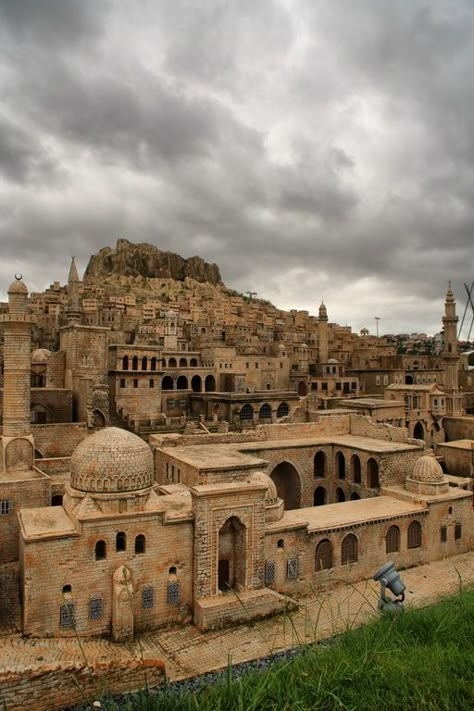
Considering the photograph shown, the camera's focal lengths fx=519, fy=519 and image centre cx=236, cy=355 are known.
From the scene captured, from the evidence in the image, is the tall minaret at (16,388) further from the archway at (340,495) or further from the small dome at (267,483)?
the archway at (340,495)

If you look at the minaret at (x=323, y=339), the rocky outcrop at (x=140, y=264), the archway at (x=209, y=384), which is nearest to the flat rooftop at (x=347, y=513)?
the archway at (x=209, y=384)

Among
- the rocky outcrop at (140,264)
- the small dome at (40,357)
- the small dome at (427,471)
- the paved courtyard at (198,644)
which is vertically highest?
the rocky outcrop at (140,264)

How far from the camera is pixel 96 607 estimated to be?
1538 centimetres

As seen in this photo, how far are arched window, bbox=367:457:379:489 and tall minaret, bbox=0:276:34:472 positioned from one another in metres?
16.1

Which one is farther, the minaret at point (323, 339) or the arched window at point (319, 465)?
the minaret at point (323, 339)

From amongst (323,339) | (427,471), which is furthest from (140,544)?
(323,339)

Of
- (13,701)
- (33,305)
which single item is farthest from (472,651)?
(33,305)

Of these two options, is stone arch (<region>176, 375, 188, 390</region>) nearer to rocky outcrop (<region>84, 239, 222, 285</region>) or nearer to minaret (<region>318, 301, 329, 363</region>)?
minaret (<region>318, 301, 329, 363</region>)

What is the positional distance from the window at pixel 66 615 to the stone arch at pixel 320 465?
55.0ft

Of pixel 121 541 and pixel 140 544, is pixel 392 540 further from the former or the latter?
pixel 121 541

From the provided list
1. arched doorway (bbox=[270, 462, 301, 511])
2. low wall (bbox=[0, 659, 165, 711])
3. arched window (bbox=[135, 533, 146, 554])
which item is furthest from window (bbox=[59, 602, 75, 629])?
arched doorway (bbox=[270, 462, 301, 511])

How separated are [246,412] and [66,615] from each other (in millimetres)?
25145

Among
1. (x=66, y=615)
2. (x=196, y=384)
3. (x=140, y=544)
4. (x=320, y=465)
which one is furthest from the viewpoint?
(x=196, y=384)

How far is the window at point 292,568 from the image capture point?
737 inches
